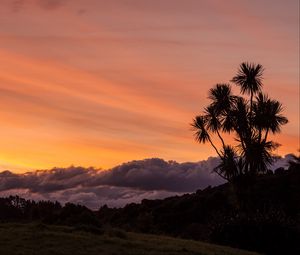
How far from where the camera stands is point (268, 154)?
44188mm

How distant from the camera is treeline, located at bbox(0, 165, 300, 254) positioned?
3284 cm

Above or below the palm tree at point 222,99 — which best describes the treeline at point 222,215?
below

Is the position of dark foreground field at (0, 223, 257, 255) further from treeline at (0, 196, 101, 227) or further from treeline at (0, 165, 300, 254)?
treeline at (0, 196, 101, 227)

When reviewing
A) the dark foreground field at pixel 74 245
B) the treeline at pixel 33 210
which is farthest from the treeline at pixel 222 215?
the dark foreground field at pixel 74 245

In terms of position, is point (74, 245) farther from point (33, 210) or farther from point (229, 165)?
point (33, 210)

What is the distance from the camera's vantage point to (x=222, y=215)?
3997 centimetres

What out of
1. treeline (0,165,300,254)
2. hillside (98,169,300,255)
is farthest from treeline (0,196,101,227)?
hillside (98,169,300,255)

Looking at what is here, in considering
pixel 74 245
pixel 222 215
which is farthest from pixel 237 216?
pixel 74 245

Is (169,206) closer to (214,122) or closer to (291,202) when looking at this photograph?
(291,202)

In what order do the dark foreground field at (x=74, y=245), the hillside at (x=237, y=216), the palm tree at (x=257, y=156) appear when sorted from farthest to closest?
the palm tree at (x=257, y=156) < the hillside at (x=237, y=216) < the dark foreground field at (x=74, y=245)

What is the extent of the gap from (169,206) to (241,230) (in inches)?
1390

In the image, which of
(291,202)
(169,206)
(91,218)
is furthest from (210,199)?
(91,218)

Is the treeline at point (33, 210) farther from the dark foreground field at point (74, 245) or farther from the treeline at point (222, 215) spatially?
the dark foreground field at point (74, 245)

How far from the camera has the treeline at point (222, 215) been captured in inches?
1293
